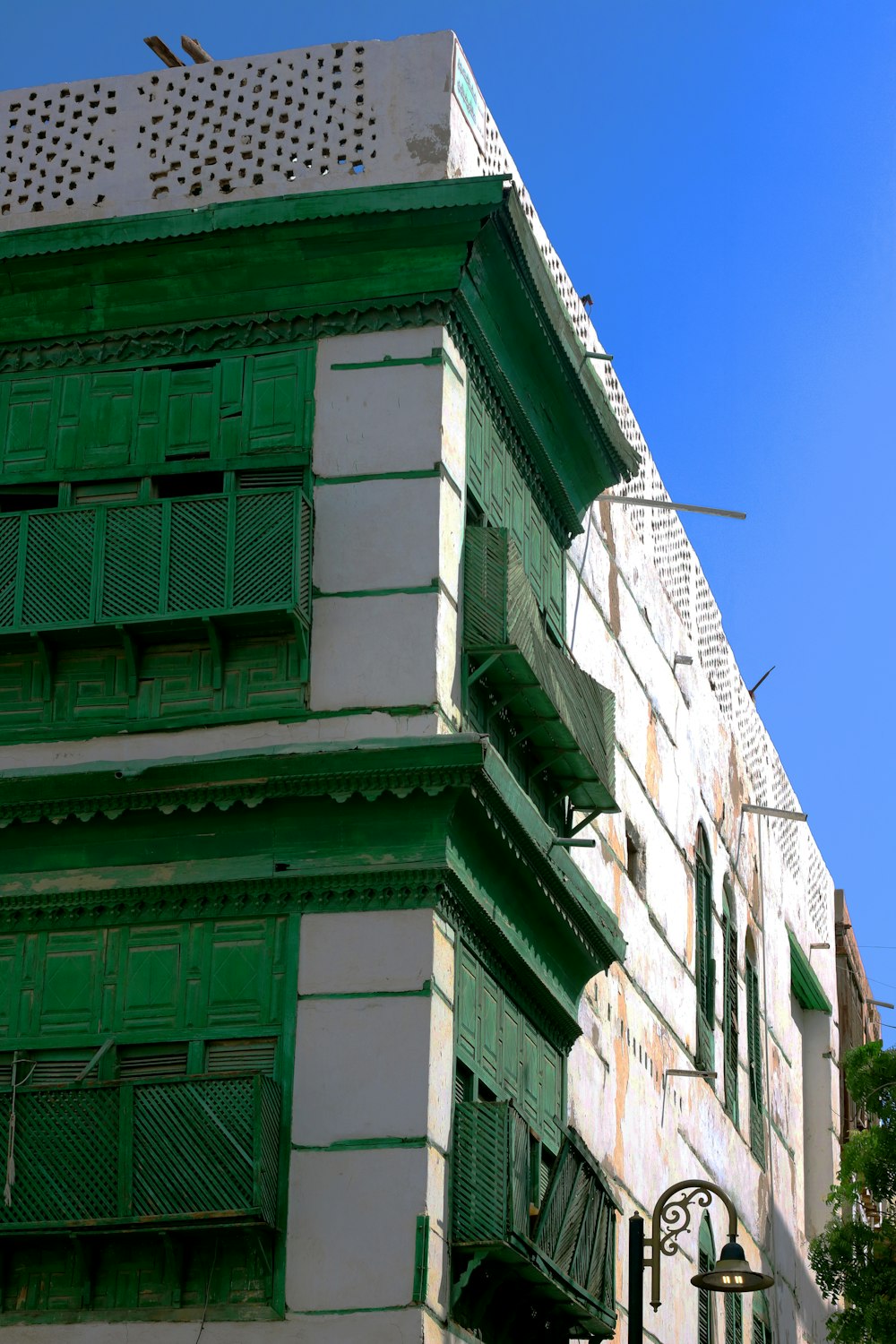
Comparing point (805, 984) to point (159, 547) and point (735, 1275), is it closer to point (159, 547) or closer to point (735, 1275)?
point (735, 1275)

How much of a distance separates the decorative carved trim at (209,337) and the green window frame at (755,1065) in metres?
14.8

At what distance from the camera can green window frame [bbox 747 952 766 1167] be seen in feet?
102

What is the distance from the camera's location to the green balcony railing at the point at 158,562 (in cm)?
1809

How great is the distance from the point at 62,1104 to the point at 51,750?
3031 millimetres

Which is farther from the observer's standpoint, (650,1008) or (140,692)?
(650,1008)

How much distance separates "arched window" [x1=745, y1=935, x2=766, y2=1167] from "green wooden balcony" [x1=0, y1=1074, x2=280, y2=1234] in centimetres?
1536

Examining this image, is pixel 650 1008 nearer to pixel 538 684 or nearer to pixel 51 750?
Answer: pixel 538 684

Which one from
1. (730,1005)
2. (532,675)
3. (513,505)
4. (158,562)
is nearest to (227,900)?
(158,562)

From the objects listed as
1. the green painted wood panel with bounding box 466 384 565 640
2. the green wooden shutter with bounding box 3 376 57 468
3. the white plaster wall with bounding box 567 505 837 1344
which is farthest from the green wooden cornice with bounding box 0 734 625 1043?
the white plaster wall with bounding box 567 505 837 1344

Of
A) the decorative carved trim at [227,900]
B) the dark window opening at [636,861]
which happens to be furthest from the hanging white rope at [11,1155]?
the dark window opening at [636,861]

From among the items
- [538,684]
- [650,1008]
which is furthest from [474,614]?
[650,1008]

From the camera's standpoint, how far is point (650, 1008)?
2517 centimetres

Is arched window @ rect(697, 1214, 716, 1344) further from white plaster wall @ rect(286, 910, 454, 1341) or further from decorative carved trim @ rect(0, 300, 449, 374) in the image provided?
decorative carved trim @ rect(0, 300, 449, 374)

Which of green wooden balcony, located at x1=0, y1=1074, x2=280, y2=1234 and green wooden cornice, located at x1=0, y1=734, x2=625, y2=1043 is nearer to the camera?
green wooden balcony, located at x1=0, y1=1074, x2=280, y2=1234
